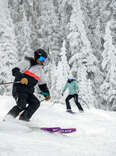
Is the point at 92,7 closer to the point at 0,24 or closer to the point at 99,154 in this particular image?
the point at 0,24

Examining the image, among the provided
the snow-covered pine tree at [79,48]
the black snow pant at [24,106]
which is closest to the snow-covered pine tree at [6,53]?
the snow-covered pine tree at [79,48]

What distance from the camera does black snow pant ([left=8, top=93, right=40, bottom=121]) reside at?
5254 mm

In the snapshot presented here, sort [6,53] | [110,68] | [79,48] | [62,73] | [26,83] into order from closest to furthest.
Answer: [26,83] < [6,53] < [110,68] < [62,73] < [79,48]

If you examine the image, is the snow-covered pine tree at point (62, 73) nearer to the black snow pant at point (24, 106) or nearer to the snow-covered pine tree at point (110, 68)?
the snow-covered pine tree at point (110, 68)

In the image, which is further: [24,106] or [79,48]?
[79,48]

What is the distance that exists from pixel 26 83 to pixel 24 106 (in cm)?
57

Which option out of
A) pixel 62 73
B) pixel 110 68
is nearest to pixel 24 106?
pixel 110 68

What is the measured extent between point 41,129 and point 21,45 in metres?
28.9

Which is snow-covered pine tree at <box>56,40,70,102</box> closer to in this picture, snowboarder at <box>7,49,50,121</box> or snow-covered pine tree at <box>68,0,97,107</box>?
snow-covered pine tree at <box>68,0,97,107</box>

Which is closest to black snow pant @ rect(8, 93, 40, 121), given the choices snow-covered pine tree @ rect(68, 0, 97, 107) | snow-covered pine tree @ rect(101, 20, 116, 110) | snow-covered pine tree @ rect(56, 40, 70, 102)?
snow-covered pine tree @ rect(101, 20, 116, 110)

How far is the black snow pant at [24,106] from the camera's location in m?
5.25

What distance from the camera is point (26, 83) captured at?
5.20 metres

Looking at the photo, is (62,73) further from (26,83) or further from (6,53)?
(26,83)

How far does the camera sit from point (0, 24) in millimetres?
22516
